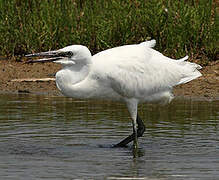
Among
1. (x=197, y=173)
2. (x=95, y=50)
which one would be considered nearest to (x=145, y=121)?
(x=197, y=173)

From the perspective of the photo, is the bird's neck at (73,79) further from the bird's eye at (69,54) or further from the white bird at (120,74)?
the bird's eye at (69,54)

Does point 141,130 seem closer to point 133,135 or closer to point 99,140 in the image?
point 133,135

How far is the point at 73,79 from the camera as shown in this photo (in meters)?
7.88

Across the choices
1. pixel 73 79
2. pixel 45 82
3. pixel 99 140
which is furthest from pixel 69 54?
pixel 45 82

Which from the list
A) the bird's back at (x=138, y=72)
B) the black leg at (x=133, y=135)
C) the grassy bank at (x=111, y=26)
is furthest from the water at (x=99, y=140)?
the grassy bank at (x=111, y=26)

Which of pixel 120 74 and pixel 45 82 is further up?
pixel 120 74

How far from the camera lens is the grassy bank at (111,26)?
12883mm

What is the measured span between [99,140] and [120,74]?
0.94 m

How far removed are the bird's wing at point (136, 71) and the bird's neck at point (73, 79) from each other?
15 cm

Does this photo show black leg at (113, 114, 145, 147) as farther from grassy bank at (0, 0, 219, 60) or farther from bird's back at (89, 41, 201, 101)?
grassy bank at (0, 0, 219, 60)

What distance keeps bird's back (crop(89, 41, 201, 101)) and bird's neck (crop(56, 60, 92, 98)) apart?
0.37ft

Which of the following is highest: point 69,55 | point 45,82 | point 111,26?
point 69,55

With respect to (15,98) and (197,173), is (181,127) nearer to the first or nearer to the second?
(197,173)

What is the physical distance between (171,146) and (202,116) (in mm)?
1821
